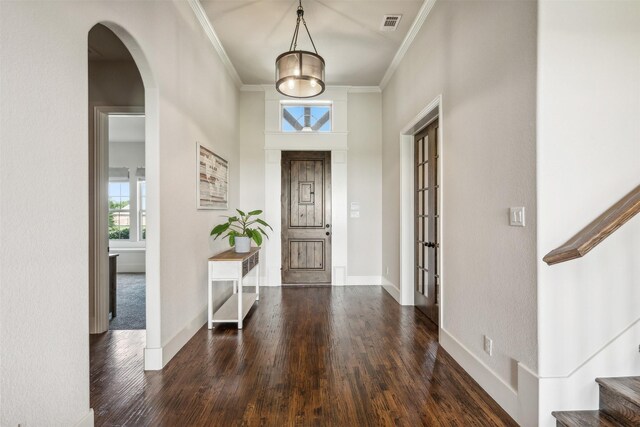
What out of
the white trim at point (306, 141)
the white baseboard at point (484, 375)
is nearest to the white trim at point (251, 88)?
the white trim at point (306, 141)

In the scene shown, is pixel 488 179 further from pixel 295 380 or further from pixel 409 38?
pixel 409 38

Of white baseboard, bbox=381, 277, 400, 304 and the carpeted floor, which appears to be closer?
the carpeted floor

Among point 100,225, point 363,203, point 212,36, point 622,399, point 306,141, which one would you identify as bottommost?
point 622,399

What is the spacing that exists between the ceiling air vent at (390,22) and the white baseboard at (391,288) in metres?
3.21

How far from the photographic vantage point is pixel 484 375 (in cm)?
216

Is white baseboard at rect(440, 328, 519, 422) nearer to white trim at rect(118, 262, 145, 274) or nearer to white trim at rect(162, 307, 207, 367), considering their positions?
white trim at rect(162, 307, 207, 367)

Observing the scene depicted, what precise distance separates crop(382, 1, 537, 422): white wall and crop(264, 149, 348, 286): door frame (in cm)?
229

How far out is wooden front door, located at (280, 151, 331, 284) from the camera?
17.6 ft

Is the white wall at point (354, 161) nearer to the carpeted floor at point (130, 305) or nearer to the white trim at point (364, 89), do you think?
the white trim at point (364, 89)

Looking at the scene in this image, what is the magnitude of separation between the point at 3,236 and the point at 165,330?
161cm

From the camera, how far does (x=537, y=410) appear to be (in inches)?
66.0

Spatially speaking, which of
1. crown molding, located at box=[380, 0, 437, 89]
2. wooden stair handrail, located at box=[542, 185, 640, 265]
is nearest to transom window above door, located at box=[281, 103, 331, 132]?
crown molding, located at box=[380, 0, 437, 89]

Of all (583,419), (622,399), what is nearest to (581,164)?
(622,399)

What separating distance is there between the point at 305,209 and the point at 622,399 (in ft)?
14.1
